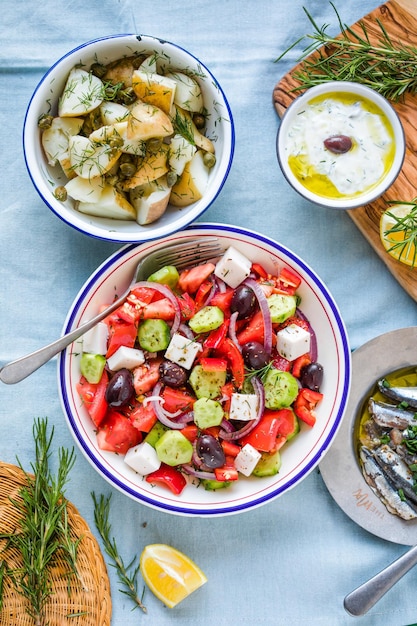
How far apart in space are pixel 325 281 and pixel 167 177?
728mm

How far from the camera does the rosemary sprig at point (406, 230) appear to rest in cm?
214

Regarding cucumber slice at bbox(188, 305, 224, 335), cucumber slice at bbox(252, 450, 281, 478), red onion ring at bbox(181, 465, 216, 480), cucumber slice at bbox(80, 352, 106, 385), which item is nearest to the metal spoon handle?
cucumber slice at bbox(252, 450, 281, 478)

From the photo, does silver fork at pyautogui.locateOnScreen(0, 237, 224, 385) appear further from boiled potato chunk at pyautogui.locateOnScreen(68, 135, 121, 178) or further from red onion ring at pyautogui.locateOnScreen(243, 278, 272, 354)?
boiled potato chunk at pyautogui.locateOnScreen(68, 135, 121, 178)

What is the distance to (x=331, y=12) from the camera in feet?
7.77

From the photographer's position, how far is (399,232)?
226 centimetres

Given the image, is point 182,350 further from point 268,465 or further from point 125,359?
point 268,465

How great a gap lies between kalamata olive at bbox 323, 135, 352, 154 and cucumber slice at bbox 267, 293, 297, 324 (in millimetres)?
505

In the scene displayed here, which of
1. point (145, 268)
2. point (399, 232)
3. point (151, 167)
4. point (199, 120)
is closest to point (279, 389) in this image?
point (145, 268)

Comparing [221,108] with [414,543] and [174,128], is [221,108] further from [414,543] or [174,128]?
[414,543]

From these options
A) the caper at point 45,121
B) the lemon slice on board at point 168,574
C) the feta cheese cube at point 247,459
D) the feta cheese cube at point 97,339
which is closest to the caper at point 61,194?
the caper at point 45,121

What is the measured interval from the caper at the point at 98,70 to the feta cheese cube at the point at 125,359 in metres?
0.87

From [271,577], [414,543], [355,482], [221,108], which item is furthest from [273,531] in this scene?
[221,108]

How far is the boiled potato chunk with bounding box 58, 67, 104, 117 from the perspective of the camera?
1996 millimetres

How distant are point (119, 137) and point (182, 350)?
27.2 inches
